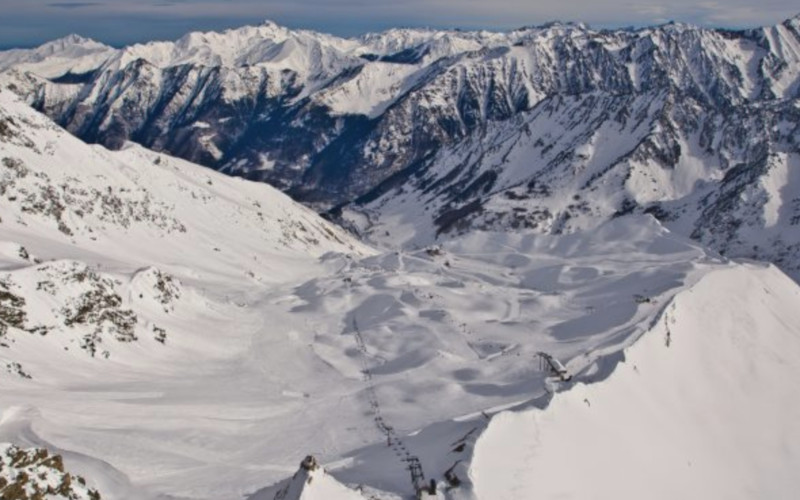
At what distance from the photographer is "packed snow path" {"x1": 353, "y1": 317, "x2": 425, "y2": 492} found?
2330cm

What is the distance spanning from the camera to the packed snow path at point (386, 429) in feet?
76.4

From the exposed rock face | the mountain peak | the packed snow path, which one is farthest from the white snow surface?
the exposed rock face

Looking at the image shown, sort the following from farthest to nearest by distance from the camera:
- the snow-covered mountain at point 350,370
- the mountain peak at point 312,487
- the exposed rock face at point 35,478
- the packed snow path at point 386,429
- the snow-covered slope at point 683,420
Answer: the snow-covered slope at point 683,420
the snow-covered mountain at point 350,370
the packed snow path at point 386,429
the mountain peak at point 312,487
the exposed rock face at point 35,478

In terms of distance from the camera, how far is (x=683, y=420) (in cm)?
3725

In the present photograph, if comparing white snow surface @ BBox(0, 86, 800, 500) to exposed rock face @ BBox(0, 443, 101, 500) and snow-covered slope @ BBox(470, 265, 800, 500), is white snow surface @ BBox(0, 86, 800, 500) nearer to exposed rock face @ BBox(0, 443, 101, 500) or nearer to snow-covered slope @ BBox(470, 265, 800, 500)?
snow-covered slope @ BBox(470, 265, 800, 500)

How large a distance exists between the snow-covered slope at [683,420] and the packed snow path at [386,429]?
1.83 m

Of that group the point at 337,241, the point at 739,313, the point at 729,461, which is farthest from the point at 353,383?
the point at 337,241

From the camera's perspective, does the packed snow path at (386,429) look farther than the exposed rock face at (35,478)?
Yes

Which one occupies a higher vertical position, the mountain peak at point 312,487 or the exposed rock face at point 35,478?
the exposed rock face at point 35,478

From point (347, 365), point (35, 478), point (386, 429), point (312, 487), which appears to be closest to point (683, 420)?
point (386, 429)

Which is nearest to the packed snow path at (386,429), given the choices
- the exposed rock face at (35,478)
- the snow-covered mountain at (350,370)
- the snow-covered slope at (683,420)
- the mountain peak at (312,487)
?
the snow-covered mountain at (350,370)

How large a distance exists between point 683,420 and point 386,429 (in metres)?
15.2

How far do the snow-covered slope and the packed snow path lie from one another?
6.02 feet

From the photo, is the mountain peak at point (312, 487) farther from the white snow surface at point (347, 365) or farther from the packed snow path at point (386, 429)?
the packed snow path at point (386, 429)
